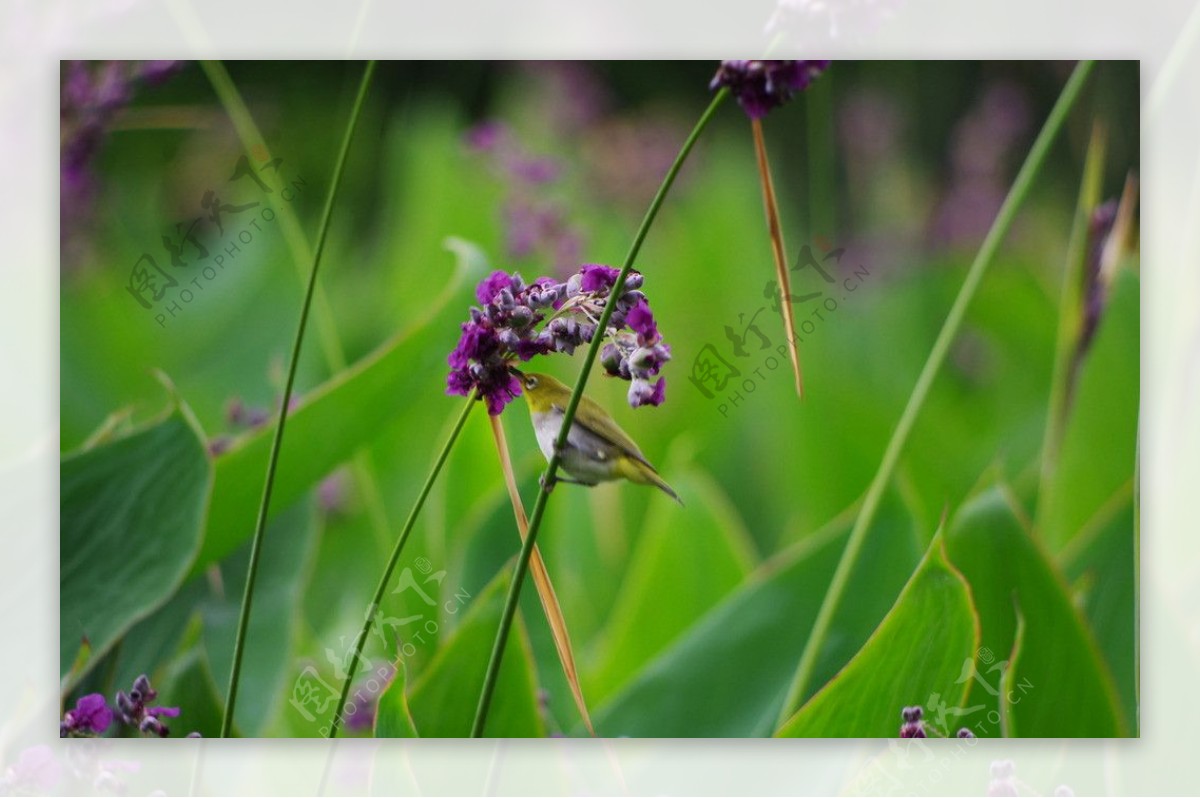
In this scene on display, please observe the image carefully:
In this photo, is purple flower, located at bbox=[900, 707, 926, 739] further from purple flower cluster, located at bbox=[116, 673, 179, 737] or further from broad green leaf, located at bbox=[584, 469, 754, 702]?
purple flower cluster, located at bbox=[116, 673, 179, 737]

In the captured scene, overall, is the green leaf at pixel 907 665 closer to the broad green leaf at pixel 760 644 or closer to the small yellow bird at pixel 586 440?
the broad green leaf at pixel 760 644

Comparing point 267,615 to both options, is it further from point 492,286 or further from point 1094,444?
point 1094,444

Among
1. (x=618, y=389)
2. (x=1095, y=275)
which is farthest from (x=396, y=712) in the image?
(x=1095, y=275)

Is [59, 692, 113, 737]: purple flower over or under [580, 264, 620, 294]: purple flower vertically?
under

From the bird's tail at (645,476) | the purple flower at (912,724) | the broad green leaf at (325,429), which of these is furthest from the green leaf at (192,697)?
the purple flower at (912,724)

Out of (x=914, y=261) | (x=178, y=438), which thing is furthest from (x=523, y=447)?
(x=914, y=261)

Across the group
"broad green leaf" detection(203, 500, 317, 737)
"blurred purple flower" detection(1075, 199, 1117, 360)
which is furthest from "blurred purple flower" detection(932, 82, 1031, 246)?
"broad green leaf" detection(203, 500, 317, 737)
